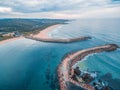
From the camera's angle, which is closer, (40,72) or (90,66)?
(40,72)

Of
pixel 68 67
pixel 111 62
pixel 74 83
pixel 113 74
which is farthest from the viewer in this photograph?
pixel 111 62

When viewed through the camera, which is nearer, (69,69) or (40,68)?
(69,69)

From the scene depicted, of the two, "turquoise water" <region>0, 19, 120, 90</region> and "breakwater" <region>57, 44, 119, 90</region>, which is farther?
"turquoise water" <region>0, 19, 120, 90</region>

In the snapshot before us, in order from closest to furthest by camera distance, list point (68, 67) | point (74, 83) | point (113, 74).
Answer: point (74, 83) → point (113, 74) → point (68, 67)

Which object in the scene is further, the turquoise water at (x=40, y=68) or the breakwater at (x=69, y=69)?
the turquoise water at (x=40, y=68)

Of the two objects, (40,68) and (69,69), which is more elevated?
(69,69)

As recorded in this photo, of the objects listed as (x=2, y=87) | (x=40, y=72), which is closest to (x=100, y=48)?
(x=40, y=72)

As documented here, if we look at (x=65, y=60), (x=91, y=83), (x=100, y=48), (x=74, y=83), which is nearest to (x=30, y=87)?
(x=74, y=83)

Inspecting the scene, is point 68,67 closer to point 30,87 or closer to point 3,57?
point 30,87

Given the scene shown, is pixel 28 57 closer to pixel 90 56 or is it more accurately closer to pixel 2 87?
pixel 90 56
